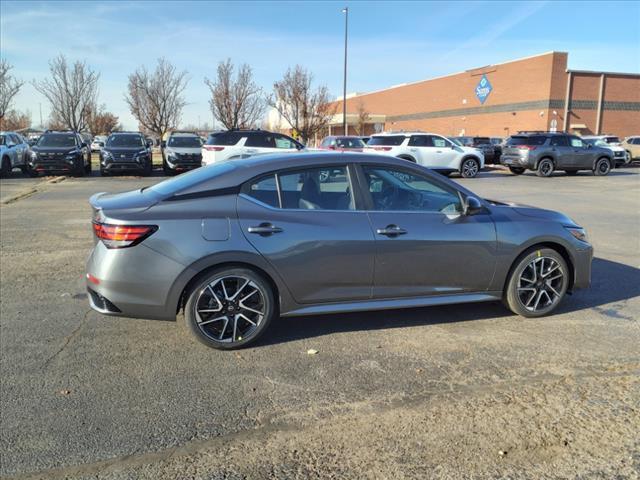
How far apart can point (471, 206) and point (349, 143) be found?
19855 millimetres

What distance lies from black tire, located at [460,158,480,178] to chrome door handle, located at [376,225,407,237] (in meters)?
18.8

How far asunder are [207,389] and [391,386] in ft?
4.25

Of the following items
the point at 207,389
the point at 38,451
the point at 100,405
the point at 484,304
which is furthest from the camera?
the point at 484,304

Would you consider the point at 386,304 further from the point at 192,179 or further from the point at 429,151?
the point at 429,151

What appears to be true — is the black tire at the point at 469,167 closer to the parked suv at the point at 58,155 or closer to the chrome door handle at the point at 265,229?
the parked suv at the point at 58,155

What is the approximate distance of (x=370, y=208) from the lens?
14.6 ft

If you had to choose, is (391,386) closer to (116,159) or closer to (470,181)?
(470,181)

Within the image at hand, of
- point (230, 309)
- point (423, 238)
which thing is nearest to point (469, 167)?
point (423, 238)

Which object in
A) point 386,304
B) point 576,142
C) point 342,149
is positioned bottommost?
point 386,304

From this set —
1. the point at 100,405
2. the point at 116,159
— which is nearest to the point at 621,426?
the point at 100,405

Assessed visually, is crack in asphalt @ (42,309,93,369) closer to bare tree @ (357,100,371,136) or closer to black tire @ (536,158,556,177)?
black tire @ (536,158,556,177)

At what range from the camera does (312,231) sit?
422cm

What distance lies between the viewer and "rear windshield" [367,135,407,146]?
21625 millimetres

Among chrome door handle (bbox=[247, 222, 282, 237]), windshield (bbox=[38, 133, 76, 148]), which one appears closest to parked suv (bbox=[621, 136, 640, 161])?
windshield (bbox=[38, 133, 76, 148])
